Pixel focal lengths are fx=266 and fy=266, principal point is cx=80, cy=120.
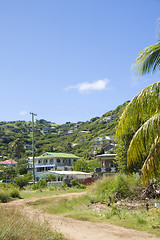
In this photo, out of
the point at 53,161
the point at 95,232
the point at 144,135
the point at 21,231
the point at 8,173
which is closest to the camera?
the point at 21,231

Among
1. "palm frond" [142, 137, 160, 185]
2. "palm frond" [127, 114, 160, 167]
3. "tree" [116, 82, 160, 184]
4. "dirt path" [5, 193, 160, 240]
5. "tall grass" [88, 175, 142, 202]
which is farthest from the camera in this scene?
"tall grass" [88, 175, 142, 202]

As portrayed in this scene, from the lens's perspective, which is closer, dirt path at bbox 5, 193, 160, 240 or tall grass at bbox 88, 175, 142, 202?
dirt path at bbox 5, 193, 160, 240

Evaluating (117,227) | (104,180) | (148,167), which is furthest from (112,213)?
(148,167)

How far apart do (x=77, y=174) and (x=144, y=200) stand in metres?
30.2

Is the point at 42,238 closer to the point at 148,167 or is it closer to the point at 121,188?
the point at 148,167

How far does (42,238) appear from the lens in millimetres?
7062

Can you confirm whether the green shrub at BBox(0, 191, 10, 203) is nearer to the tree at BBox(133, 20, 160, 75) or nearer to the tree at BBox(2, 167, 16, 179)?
the tree at BBox(133, 20, 160, 75)

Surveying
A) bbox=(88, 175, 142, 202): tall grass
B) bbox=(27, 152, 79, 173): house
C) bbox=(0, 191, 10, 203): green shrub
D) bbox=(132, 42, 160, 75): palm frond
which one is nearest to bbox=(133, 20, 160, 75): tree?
bbox=(132, 42, 160, 75): palm frond

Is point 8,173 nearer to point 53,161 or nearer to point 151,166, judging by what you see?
point 53,161

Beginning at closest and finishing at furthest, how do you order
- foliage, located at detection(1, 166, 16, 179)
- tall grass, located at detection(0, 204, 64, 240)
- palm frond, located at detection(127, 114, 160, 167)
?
tall grass, located at detection(0, 204, 64, 240) → palm frond, located at detection(127, 114, 160, 167) → foliage, located at detection(1, 166, 16, 179)

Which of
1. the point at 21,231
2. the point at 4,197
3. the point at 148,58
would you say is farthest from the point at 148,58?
the point at 4,197

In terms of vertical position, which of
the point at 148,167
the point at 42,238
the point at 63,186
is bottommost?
the point at 63,186

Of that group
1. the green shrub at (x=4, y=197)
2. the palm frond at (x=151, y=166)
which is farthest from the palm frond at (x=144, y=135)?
the green shrub at (x=4, y=197)

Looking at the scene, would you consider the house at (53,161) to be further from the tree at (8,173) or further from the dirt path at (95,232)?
the dirt path at (95,232)
